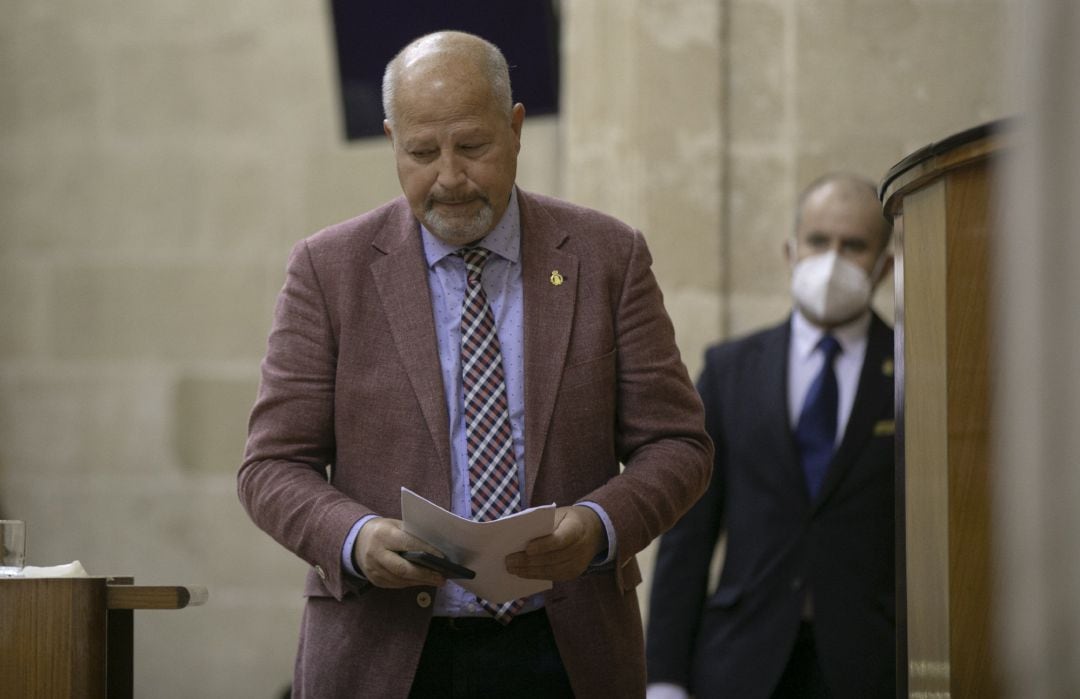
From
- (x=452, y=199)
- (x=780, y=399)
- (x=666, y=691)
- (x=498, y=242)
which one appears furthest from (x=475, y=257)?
(x=666, y=691)

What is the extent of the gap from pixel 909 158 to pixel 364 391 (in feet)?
3.51

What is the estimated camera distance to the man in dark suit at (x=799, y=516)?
164 inches

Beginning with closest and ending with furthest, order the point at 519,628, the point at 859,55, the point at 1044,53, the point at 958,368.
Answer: the point at 1044,53
the point at 958,368
the point at 519,628
the point at 859,55

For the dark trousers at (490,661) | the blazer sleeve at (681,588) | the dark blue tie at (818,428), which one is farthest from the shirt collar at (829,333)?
the dark trousers at (490,661)

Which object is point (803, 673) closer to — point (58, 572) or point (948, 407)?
point (948, 407)

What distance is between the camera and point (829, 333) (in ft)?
15.0

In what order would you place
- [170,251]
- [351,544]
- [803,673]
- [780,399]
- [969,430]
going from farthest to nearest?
1. [170,251]
2. [780,399]
3. [803,673]
4. [351,544]
5. [969,430]

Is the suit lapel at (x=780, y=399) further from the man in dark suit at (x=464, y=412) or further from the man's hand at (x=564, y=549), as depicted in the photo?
the man's hand at (x=564, y=549)

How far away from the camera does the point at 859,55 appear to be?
583cm

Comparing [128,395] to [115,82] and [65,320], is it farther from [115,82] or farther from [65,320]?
[115,82]

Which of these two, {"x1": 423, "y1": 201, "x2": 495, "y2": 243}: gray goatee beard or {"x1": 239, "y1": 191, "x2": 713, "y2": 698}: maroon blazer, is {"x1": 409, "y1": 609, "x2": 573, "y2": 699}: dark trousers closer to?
{"x1": 239, "y1": 191, "x2": 713, "y2": 698}: maroon blazer

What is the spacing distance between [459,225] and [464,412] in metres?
0.35

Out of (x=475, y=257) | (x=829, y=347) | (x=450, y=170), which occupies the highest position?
(x=450, y=170)

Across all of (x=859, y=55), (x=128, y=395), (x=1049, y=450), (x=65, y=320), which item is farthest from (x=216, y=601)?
(x=1049, y=450)
